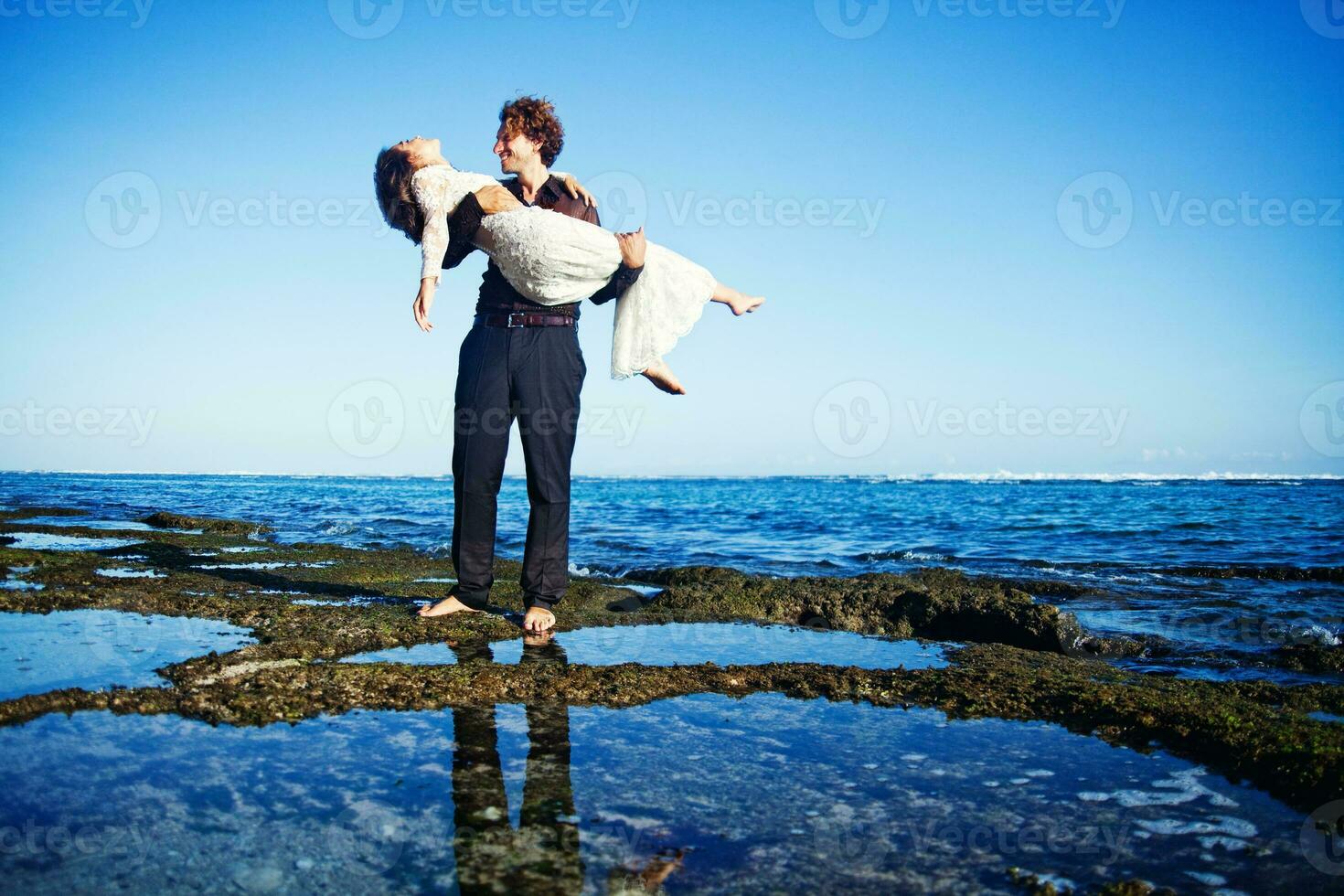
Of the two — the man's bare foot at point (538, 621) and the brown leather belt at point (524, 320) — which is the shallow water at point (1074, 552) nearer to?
the man's bare foot at point (538, 621)

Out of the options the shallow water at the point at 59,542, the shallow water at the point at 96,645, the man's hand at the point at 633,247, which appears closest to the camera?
the shallow water at the point at 96,645

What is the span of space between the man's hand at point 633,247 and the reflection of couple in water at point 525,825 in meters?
2.60

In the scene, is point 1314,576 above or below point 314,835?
below

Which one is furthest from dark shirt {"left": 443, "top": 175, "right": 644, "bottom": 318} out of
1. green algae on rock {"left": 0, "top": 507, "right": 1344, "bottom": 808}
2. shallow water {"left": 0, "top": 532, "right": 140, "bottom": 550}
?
shallow water {"left": 0, "top": 532, "right": 140, "bottom": 550}

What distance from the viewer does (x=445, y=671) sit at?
3.04m

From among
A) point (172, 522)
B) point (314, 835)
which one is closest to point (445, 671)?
point (314, 835)

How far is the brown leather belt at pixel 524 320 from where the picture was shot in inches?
167

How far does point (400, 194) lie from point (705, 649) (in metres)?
2.80

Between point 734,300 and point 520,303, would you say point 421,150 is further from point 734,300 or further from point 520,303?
point 734,300

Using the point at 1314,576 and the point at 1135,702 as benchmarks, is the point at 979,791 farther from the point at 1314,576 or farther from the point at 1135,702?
the point at 1314,576

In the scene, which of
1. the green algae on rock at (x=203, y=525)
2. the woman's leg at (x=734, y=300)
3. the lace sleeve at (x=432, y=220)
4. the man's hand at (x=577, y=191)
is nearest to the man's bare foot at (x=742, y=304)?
the woman's leg at (x=734, y=300)

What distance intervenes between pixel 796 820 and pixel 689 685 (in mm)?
1231

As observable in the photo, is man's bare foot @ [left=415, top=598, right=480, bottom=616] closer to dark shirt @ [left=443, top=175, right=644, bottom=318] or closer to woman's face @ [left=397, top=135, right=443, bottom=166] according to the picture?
dark shirt @ [left=443, top=175, right=644, bottom=318]

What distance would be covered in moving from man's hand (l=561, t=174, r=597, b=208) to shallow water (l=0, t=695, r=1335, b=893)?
9.24 ft
